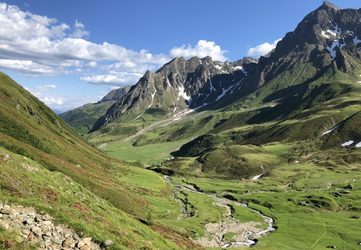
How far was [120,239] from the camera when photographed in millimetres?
36406

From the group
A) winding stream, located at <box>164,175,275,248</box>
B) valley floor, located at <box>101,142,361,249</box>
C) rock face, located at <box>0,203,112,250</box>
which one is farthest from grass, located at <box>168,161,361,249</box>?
rock face, located at <box>0,203,112,250</box>

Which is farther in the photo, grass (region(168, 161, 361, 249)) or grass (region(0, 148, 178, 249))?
grass (region(168, 161, 361, 249))

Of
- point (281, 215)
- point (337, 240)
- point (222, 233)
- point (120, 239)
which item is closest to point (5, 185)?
point (120, 239)

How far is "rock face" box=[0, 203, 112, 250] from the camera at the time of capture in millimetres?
27922

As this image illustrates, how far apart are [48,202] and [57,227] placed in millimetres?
6923

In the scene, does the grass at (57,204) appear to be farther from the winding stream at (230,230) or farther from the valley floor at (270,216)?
the winding stream at (230,230)

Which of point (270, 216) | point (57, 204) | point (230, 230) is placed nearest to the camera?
point (57, 204)

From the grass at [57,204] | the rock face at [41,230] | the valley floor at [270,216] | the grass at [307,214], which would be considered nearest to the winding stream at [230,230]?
the valley floor at [270,216]

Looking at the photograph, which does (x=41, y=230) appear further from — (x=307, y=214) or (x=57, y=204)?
(x=307, y=214)

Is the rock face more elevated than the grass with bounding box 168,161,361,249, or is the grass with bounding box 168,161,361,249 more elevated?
the rock face

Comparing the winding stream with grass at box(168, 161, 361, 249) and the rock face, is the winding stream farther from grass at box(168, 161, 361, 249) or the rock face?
the rock face

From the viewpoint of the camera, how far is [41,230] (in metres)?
29.4

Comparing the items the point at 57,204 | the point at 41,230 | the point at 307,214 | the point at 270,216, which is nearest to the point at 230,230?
the point at 270,216

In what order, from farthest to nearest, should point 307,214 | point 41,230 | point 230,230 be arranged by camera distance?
point 307,214, point 230,230, point 41,230
